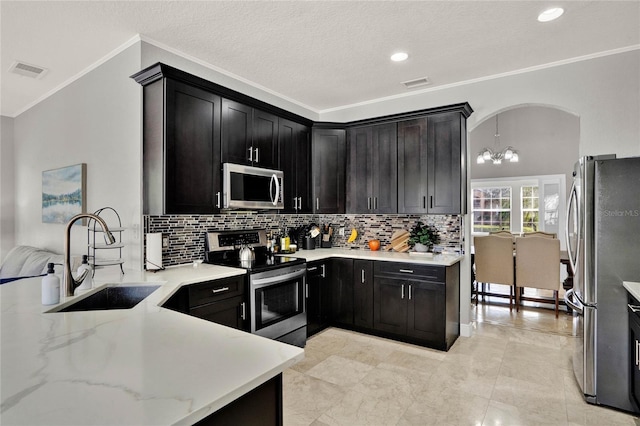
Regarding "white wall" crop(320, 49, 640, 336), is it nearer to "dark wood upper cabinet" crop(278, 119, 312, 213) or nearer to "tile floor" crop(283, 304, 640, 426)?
"tile floor" crop(283, 304, 640, 426)

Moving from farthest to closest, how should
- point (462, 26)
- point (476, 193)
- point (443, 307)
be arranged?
1. point (476, 193)
2. point (443, 307)
3. point (462, 26)

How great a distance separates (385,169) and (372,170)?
6.9 inches

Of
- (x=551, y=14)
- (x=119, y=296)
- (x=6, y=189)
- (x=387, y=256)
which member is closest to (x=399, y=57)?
(x=551, y=14)

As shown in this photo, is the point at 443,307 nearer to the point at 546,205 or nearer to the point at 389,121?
the point at 389,121

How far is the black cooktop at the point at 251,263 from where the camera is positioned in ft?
10.1

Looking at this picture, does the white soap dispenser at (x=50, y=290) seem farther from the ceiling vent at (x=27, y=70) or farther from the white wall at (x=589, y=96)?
the white wall at (x=589, y=96)

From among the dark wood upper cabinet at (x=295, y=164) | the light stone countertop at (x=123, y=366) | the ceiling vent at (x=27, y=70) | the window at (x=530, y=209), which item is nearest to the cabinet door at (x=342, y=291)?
the dark wood upper cabinet at (x=295, y=164)

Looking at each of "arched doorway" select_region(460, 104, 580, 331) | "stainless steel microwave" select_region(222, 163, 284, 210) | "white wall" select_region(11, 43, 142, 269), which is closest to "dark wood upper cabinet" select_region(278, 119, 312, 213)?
"stainless steel microwave" select_region(222, 163, 284, 210)

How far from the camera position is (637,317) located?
2.22 metres

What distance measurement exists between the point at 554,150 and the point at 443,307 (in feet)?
19.3

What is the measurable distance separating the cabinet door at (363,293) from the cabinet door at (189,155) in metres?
1.72

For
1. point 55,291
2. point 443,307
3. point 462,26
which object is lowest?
point 443,307

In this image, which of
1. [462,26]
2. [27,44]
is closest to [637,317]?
[462,26]

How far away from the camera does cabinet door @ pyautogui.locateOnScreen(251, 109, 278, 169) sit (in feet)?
11.5
